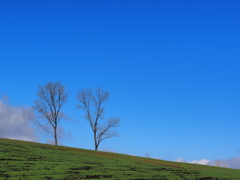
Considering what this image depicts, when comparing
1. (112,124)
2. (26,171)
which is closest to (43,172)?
(26,171)

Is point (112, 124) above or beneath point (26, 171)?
above

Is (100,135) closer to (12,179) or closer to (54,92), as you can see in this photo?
(54,92)

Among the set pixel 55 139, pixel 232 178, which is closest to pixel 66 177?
pixel 232 178

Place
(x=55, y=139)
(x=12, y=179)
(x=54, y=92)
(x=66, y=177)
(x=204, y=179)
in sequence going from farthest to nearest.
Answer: (x=54, y=92)
(x=55, y=139)
(x=204, y=179)
(x=66, y=177)
(x=12, y=179)

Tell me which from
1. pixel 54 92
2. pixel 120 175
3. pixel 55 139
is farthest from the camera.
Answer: pixel 54 92

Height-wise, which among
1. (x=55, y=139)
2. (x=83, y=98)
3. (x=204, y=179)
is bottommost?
(x=204, y=179)

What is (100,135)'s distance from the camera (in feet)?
231

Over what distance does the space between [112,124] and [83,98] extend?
9451mm

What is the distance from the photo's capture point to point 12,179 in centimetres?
2361

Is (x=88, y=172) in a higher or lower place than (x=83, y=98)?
lower

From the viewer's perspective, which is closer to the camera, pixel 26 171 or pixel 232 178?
pixel 26 171

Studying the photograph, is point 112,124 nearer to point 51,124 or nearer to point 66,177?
point 51,124

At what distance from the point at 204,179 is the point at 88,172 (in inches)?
478

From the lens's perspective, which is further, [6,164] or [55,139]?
[55,139]
